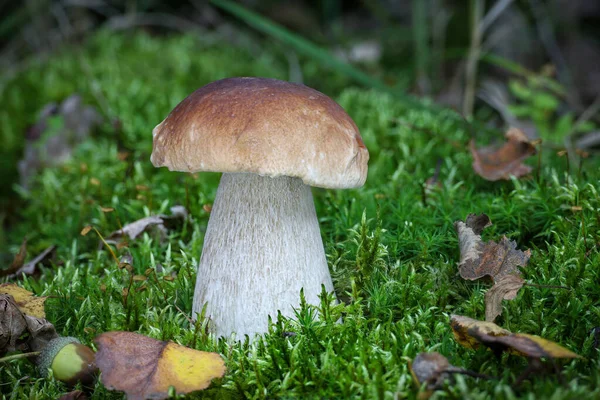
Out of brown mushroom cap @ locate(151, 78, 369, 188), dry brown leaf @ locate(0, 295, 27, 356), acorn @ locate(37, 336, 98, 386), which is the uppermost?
brown mushroom cap @ locate(151, 78, 369, 188)

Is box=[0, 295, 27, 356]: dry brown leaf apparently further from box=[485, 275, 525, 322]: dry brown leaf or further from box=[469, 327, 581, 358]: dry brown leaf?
box=[485, 275, 525, 322]: dry brown leaf

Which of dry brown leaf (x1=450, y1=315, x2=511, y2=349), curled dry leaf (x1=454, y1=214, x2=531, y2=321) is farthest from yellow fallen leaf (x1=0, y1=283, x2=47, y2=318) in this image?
curled dry leaf (x1=454, y1=214, x2=531, y2=321)

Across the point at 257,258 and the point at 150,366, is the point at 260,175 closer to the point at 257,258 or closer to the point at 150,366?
the point at 257,258

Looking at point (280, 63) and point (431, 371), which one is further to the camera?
point (280, 63)

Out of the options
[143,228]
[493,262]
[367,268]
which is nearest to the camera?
[493,262]

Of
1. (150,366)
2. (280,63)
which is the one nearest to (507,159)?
(150,366)

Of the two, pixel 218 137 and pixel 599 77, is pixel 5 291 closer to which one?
pixel 218 137
